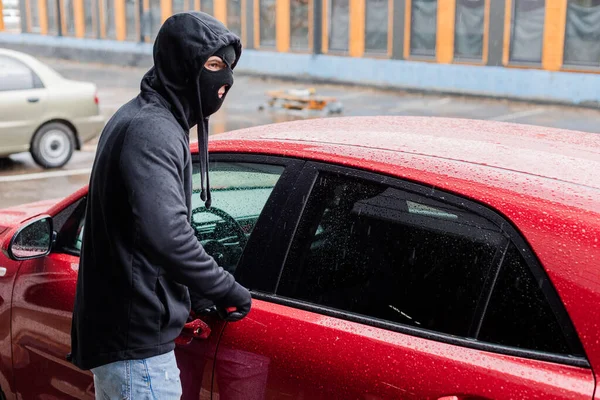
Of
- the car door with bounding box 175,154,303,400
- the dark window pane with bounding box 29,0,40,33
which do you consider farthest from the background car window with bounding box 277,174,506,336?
the dark window pane with bounding box 29,0,40,33

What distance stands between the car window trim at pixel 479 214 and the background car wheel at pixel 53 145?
904cm

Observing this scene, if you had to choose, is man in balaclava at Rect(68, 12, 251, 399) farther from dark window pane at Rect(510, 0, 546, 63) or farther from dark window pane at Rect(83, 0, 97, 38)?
dark window pane at Rect(83, 0, 97, 38)

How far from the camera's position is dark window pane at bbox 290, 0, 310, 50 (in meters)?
26.0

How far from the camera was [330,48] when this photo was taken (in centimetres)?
2531

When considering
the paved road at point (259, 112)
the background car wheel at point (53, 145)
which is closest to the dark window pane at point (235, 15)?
the paved road at point (259, 112)

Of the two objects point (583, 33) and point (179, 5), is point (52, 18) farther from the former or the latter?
point (583, 33)

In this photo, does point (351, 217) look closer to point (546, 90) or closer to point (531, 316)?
point (531, 316)

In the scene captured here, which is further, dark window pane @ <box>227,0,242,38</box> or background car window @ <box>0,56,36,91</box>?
dark window pane @ <box>227,0,242,38</box>

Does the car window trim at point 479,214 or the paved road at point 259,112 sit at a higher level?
the car window trim at point 479,214

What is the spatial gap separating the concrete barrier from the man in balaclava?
17432mm

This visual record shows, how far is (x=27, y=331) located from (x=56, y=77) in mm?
8482

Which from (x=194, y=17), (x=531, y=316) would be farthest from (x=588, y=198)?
(x=194, y=17)

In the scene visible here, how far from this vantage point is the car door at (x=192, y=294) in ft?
8.89

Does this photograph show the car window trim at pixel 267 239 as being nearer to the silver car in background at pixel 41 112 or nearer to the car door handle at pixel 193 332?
the car door handle at pixel 193 332
